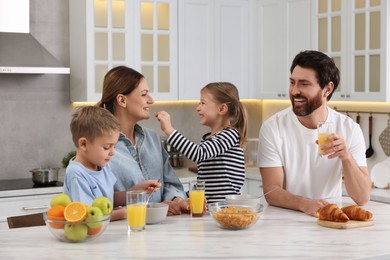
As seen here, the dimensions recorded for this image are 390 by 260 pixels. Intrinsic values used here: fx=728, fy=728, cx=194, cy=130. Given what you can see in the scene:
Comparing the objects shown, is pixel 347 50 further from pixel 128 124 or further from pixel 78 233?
pixel 78 233

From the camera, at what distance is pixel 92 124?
2.78 metres

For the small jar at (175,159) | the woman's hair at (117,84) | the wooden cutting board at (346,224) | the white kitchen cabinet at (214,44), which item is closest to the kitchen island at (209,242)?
the wooden cutting board at (346,224)

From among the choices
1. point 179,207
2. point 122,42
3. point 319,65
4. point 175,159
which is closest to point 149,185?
point 179,207

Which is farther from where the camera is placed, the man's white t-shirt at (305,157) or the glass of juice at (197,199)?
the man's white t-shirt at (305,157)

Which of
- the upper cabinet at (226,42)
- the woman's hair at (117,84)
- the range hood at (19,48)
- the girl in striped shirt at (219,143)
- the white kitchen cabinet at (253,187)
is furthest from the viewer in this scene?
the white kitchen cabinet at (253,187)

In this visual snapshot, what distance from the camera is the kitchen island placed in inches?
92.8

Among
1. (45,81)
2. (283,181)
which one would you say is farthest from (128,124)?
(45,81)

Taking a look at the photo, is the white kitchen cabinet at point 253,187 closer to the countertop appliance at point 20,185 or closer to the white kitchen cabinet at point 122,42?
the white kitchen cabinet at point 122,42

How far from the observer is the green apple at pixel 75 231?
96.7 inches

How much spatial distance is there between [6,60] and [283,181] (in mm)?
2390

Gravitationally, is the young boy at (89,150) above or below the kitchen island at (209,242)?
above

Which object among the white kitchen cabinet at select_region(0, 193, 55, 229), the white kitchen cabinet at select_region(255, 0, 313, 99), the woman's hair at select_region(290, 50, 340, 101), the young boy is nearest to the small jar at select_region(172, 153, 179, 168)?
the white kitchen cabinet at select_region(255, 0, 313, 99)

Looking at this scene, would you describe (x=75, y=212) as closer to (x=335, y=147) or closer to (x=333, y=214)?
(x=333, y=214)

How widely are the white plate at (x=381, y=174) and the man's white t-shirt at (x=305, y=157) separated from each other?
5.65ft
